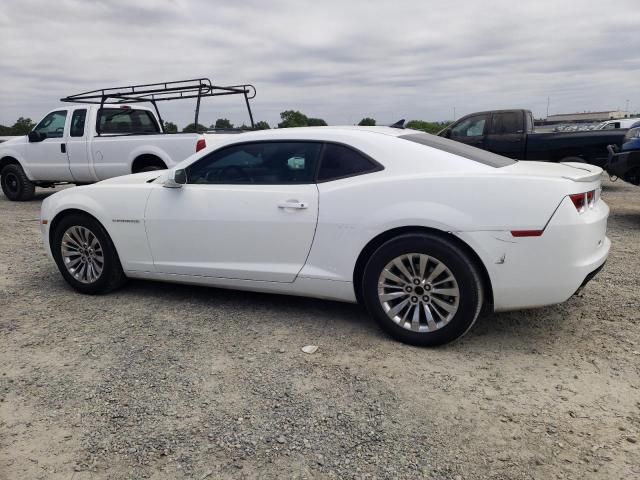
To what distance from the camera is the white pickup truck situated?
8961 millimetres

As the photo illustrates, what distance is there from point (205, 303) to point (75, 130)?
7.21 meters

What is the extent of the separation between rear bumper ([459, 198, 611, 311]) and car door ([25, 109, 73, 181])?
30.4 ft

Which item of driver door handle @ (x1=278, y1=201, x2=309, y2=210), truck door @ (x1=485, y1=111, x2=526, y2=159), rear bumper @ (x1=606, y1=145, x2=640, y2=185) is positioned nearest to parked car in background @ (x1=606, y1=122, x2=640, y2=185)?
rear bumper @ (x1=606, y1=145, x2=640, y2=185)

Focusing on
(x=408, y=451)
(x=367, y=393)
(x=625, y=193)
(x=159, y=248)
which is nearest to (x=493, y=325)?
(x=367, y=393)

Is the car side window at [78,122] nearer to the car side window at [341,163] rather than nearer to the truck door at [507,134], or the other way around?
the car side window at [341,163]

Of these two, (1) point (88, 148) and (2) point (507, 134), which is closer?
(1) point (88, 148)

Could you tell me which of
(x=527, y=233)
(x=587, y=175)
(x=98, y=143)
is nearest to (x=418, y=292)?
(x=527, y=233)

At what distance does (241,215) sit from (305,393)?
1515 mm

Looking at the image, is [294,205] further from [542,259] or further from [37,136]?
[37,136]

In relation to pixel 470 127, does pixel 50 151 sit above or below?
above

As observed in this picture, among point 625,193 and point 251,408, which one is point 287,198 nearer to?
point 251,408

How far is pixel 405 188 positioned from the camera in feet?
11.6

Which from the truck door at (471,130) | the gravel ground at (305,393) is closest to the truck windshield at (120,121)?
the gravel ground at (305,393)

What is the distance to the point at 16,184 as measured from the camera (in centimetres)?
1135
